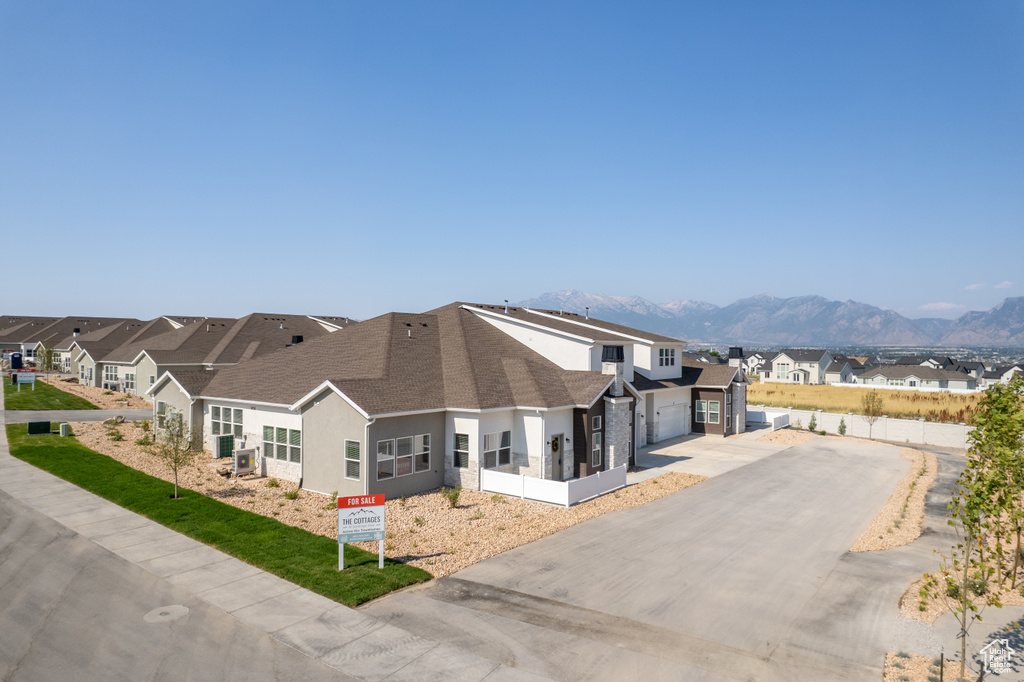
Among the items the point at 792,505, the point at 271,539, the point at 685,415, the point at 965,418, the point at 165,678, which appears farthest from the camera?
the point at 965,418

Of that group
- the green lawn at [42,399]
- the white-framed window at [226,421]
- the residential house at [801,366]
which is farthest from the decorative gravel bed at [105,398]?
the residential house at [801,366]

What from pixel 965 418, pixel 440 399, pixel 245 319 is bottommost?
pixel 965 418

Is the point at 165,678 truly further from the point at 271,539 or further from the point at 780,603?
the point at 780,603

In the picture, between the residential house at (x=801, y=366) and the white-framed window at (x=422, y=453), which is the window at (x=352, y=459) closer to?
the white-framed window at (x=422, y=453)

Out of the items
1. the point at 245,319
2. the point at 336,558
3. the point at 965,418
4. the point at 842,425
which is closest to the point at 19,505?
the point at 336,558

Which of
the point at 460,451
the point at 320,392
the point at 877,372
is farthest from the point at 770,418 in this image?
the point at 877,372

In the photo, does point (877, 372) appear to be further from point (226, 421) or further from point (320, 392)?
point (226, 421)

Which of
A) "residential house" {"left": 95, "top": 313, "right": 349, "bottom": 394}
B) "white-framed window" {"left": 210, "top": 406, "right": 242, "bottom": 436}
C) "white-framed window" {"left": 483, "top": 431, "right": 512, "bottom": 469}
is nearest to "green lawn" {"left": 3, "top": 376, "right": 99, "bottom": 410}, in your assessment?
"residential house" {"left": 95, "top": 313, "right": 349, "bottom": 394}

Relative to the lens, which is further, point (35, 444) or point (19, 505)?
point (35, 444)
